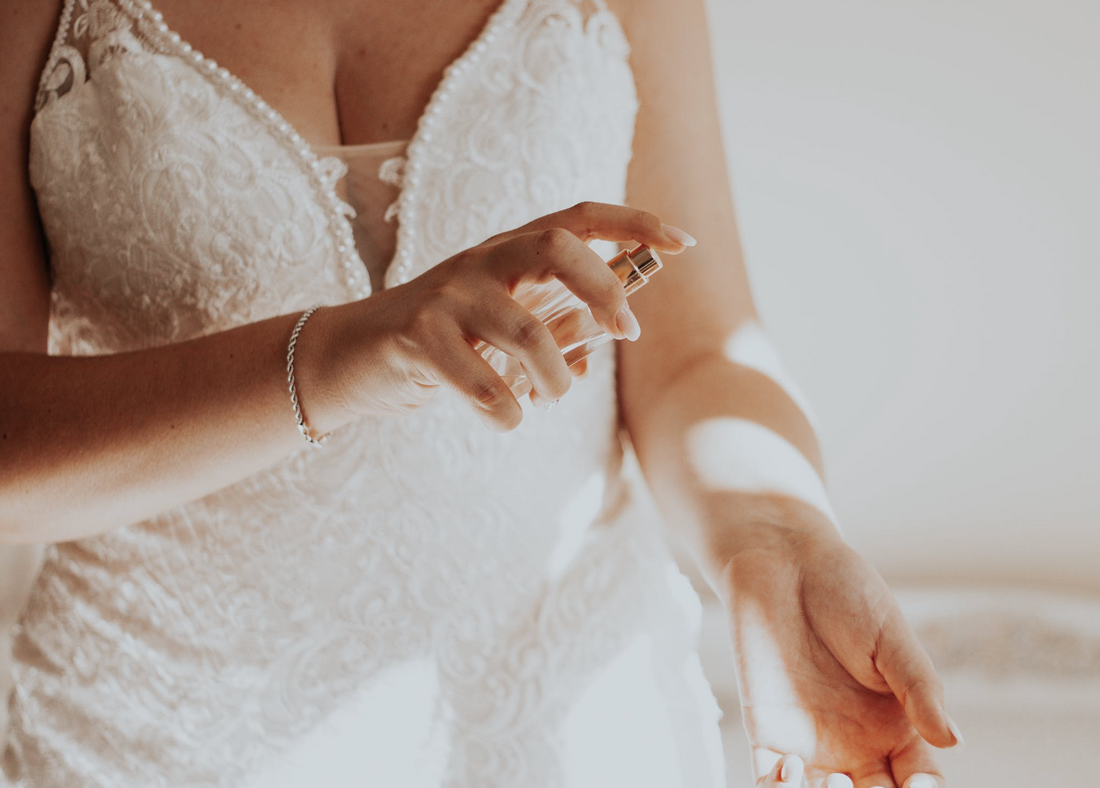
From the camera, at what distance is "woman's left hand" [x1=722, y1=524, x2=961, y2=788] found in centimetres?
55

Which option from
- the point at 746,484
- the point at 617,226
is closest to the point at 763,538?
the point at 746,484

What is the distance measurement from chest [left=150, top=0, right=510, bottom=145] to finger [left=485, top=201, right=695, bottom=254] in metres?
0.32

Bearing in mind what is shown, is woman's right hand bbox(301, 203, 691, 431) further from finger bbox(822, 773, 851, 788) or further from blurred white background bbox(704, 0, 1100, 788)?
blurred white background bbox(704, 0, 1100, 788)

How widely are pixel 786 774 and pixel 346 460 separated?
18.5 inches

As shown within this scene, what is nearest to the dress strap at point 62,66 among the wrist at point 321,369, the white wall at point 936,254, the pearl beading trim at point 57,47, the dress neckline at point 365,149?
the pearl beading trim at point 57,47

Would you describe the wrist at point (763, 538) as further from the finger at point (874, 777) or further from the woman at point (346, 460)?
the finger at point (874, 777)

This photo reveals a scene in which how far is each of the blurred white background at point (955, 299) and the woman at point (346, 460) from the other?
2.02 ft

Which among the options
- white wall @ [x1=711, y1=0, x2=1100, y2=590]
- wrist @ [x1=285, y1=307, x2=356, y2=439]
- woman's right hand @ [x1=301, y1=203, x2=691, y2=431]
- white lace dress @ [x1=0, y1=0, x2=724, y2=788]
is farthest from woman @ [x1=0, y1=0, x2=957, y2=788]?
white wall @ [x1=711, y1=0, x2=1100, y2=590]

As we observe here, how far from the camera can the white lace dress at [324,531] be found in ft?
2.52

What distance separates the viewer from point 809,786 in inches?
22.8

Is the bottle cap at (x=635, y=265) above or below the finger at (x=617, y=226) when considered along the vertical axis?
below

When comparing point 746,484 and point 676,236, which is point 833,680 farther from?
point 676,236

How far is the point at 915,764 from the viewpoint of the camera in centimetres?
55

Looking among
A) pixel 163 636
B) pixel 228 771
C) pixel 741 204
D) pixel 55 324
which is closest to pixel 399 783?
pixel 228 771
